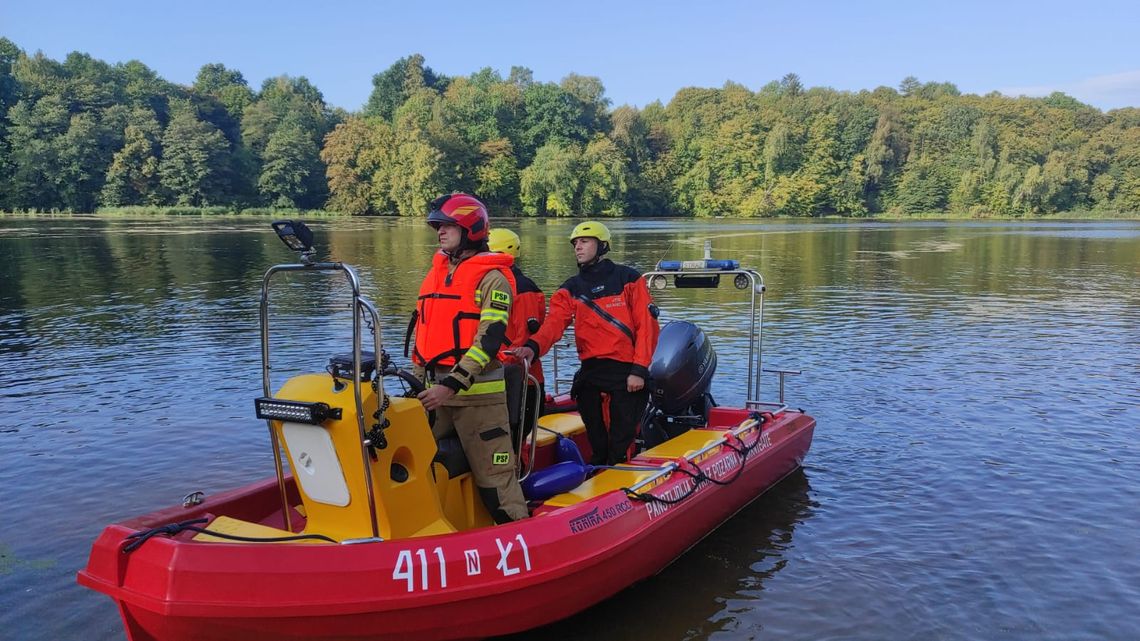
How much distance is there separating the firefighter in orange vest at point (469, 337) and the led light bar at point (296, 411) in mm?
511

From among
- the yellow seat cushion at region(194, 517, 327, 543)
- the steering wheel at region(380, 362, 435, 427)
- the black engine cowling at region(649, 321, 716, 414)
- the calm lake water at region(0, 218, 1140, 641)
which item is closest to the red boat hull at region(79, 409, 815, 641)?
the yellow seat cushion at region(194, 517, 327, 543)

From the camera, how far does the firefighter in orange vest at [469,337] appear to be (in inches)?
165

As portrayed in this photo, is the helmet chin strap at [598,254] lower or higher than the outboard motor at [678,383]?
higher

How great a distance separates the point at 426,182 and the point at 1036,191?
5369 cm

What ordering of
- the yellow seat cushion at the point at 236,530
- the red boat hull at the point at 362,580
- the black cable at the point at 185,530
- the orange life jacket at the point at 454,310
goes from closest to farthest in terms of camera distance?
the red boat hull at the point at 362,580 < the black cable at the point at 185,530 < the yellow seat cushion at the point at 236,530 < the orange life jacket at the point at 454,310

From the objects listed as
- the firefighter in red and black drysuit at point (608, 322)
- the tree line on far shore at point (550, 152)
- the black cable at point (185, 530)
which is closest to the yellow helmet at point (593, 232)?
the firefighter in red and black drysuit at point (608, 322)

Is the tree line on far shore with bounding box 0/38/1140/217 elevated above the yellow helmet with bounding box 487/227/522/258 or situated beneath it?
elevated above

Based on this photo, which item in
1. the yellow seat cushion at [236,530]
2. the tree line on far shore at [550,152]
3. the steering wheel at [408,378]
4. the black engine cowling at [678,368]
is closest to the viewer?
the yellow seat cushion at [236,530]

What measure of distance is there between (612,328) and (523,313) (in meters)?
0.83

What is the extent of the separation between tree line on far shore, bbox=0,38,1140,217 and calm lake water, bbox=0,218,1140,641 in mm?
54548

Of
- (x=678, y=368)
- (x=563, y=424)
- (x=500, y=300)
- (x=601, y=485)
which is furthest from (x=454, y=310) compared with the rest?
(x=678, y=368)

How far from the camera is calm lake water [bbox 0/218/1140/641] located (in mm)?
5059

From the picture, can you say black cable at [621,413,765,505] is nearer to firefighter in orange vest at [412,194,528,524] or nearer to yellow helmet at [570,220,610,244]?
firefighter in orange vest at [412,194,528,524]

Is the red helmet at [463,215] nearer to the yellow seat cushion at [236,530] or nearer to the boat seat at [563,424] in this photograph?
the yellow seat cushion at [236,530]
